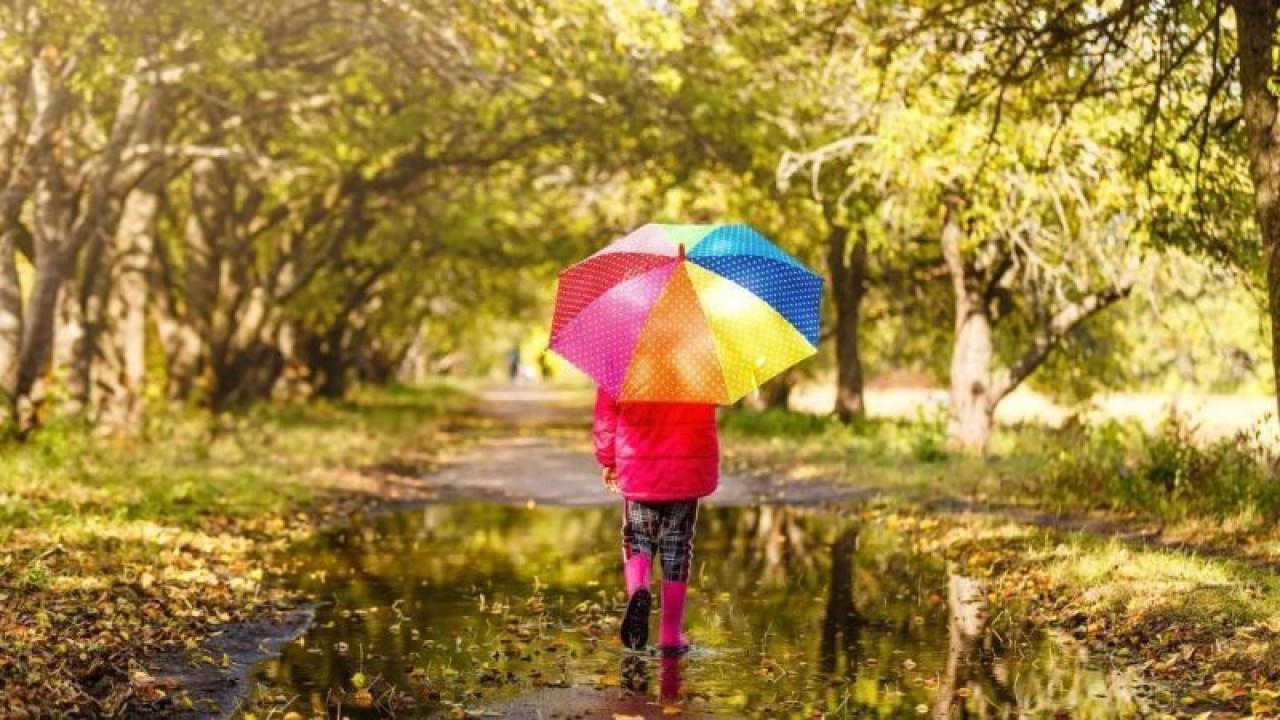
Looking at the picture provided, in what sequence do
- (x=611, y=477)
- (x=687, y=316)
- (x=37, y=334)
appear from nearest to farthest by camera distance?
(x=687, y=316)
(x=611, y=477)
(x=37, y=334)

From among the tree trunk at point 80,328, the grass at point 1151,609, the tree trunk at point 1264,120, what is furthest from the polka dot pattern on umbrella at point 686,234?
the tree trunk at point 80,328

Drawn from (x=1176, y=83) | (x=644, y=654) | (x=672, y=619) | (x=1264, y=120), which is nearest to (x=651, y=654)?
(x=644, y=654)

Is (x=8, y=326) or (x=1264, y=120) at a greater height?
(x=1264, y=120)

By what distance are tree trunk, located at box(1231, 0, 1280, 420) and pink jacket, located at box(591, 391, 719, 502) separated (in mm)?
3311

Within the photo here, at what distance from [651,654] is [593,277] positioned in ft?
6.74

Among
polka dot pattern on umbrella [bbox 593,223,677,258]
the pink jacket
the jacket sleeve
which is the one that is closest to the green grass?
the pink jacket

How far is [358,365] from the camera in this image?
5581 cm

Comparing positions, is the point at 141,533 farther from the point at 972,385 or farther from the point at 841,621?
the point at 972,385

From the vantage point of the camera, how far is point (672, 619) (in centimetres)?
841

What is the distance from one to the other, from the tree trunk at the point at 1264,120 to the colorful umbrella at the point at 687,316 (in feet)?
8.67

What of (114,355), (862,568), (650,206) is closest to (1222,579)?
(862,568)

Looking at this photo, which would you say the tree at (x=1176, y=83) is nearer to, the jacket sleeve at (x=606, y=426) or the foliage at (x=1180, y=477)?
the foliage at (x=1180, y=477)

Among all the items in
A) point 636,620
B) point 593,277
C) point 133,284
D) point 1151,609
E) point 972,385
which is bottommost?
point 636,620

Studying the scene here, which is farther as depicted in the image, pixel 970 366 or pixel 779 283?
pixel 970 366
